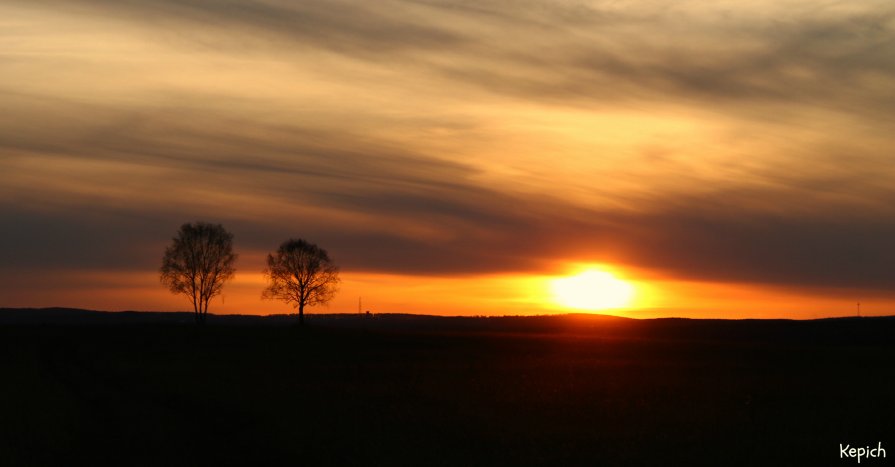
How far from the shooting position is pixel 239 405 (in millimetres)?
31547

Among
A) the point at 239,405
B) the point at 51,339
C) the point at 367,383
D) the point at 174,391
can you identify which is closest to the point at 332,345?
the point at 51,339

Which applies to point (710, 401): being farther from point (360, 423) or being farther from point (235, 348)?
point (235, 348)

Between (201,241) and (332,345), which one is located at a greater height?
(201,241)

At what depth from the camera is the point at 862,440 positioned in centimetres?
2445

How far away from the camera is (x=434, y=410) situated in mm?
30875

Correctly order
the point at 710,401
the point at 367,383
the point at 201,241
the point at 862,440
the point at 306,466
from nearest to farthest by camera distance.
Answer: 1. the point at 306,466
2. the point at 862,440
3. the point at 710,401
4. the point at 367,383
5. the point at 201,241

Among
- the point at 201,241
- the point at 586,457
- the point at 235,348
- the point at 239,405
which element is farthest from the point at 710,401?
the point at 201,241

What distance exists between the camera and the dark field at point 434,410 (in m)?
22.5

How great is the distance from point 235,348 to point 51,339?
17.4m

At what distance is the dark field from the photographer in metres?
22.5

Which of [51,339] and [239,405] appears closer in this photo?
[239,405]

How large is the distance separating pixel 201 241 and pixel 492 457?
122 m

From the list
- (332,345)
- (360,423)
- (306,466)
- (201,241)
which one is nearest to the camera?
(306,466)

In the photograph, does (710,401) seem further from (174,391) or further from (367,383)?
(174,391)
